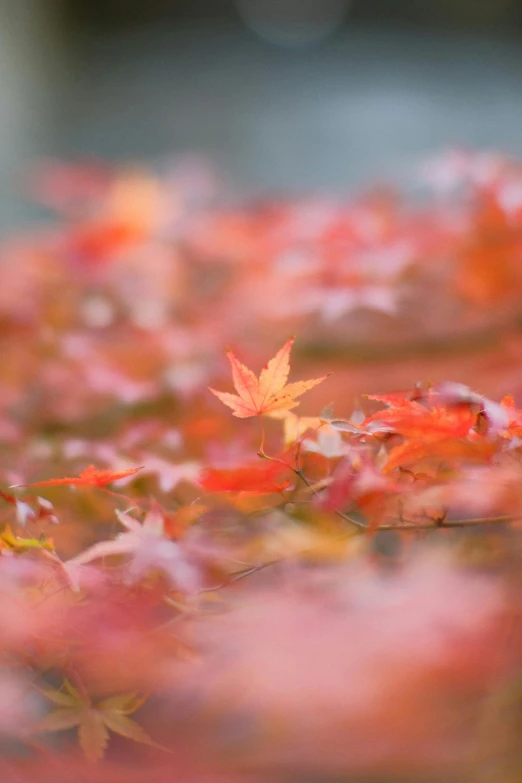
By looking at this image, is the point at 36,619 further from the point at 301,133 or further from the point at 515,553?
the point at 301,133

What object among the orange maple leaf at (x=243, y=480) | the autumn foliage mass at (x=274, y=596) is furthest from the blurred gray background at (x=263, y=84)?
the orange maple leaf at (x=243, y=480)

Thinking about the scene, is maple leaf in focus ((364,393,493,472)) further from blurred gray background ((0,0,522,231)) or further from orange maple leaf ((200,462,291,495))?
blurred gray background ((0,0,522,231))

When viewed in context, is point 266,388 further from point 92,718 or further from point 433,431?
point 92,718

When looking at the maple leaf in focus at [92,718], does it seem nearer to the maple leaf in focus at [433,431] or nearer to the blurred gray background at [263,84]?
the maple leaf in focus at [433,431]

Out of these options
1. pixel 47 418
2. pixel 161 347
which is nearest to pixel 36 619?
pixel 47 418

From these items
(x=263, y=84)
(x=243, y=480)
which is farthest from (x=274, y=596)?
(x=263, y=84)

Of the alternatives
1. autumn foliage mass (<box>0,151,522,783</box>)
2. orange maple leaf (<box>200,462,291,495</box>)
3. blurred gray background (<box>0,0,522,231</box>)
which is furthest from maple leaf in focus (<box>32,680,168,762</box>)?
blurred gray background (<box>0,0,522,231</box>)
